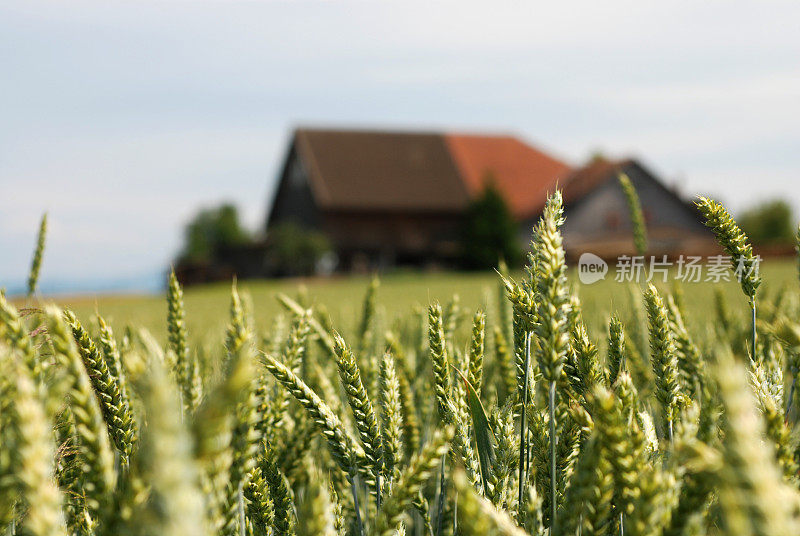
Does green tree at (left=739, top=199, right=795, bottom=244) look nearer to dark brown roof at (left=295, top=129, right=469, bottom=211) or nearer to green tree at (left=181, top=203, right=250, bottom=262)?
dark brown roof at (left=295, top=129, right=469, bottom=211)

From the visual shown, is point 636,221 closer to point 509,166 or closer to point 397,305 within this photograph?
point 397,305

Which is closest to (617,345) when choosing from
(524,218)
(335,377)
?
(335,377)

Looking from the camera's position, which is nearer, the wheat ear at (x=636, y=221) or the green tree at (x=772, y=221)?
the wheat ear at (x=636, y=221)

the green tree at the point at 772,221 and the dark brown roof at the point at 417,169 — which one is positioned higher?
the green tree at the point at 772,221

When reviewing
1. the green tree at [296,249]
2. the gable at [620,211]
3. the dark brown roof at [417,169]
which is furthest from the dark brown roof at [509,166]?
the green tree at [296,249]

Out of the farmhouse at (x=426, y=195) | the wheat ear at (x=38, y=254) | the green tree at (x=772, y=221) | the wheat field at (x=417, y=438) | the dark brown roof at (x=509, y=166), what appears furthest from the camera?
the green tree at (x=772, y=221)

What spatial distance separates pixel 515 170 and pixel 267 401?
33528 millimetres

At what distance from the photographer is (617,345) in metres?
1.04

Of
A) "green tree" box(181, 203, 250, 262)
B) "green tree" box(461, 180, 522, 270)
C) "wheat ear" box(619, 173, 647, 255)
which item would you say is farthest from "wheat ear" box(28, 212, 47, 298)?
"green tree" box(181, 203, 250, 262)

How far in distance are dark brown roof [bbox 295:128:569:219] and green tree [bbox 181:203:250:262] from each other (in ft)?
96.6

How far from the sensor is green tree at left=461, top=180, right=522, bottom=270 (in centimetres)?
2739

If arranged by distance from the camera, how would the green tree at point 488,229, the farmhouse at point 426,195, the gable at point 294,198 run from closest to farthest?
the green tree at point 488,229 → the farmhouse at point 426,195 → the gable at point 294,198

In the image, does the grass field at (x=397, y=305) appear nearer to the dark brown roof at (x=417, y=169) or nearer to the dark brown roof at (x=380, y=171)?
the dark brown roof at (x=380, y=171)

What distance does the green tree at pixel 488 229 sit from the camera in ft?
89.9
